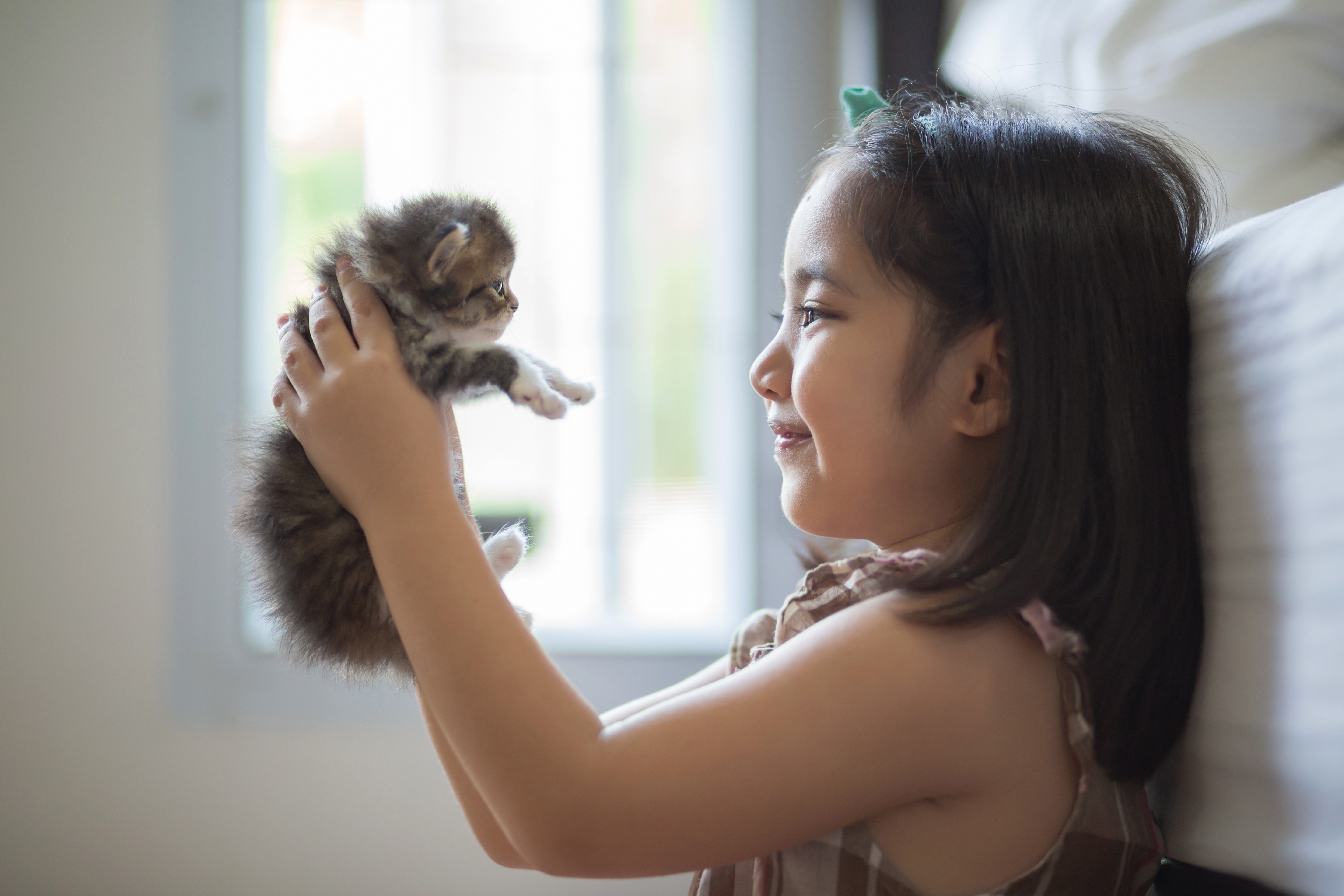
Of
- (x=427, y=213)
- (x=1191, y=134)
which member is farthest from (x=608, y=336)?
(x=1191, y=134)

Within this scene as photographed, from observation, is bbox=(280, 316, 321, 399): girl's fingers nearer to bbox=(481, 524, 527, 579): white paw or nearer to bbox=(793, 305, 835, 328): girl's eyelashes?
bbox=(481, 524, 527, 579): white paw

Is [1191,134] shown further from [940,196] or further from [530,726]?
[530,726]

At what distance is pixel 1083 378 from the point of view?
0.62 metres

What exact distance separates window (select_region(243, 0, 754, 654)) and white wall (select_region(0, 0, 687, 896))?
0.27 metres

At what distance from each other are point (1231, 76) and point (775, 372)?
56 centimetres

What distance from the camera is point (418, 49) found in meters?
1.71

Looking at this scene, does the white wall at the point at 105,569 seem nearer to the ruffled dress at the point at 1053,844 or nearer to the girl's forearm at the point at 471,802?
the girl's forearm at the point at 471,802

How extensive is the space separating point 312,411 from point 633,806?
17.6 inches

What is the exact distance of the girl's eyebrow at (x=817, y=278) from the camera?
717 millimetres

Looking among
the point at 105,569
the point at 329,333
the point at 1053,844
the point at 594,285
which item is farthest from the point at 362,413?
the point at 105,569

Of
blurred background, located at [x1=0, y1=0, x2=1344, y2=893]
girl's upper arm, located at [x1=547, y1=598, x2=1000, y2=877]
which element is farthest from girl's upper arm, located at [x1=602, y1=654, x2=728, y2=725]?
blurred background, located at [x1=0, y1=0, x2=1344, y2=893]

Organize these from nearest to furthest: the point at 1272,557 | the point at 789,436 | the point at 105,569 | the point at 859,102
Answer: the point at 1272,557 → the point at 789,436 → the point at 859,102 → the point at 105,569

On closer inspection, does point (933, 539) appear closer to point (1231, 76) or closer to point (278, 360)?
point (1231, 76)

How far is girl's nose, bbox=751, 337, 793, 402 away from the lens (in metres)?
0.80
